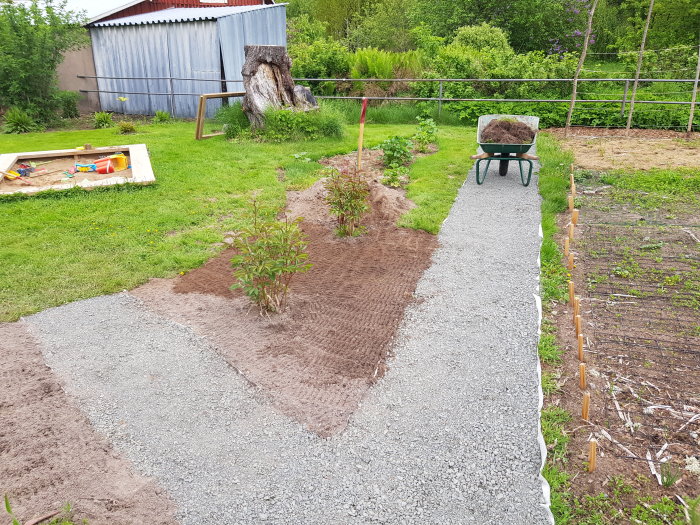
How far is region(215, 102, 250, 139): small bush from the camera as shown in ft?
38.6

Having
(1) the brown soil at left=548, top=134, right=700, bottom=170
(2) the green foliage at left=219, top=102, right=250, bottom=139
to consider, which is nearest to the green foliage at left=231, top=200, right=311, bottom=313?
(1) the brown soil at left=548, top=134, right=700, bottom=170

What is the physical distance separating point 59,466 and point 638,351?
3802 millimetres

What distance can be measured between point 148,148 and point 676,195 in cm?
901

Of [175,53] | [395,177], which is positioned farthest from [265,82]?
[175,53]

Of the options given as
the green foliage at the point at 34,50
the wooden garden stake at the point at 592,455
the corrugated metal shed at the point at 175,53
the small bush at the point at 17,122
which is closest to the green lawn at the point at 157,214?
the small bush at the point at 17,122

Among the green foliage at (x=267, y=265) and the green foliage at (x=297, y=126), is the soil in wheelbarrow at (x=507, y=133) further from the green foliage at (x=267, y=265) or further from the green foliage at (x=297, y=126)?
the green foliage at (x=267, y=265)

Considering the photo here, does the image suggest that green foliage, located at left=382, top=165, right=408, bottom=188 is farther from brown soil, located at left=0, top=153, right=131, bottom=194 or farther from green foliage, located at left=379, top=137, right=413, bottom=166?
brown soil, located at left=0, top=153, right=131, bottom=194

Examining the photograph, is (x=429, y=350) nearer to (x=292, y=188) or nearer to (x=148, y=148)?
(x=292, y=188)

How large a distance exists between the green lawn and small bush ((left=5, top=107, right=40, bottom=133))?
188 cm

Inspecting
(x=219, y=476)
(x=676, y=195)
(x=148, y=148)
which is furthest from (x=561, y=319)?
(x=148, y=148)

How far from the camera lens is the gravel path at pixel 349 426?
2791 millimetres

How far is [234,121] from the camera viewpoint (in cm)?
1191

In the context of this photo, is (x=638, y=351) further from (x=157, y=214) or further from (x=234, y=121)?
(x=234, y=121)

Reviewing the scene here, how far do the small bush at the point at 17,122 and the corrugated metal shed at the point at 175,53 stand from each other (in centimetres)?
208
